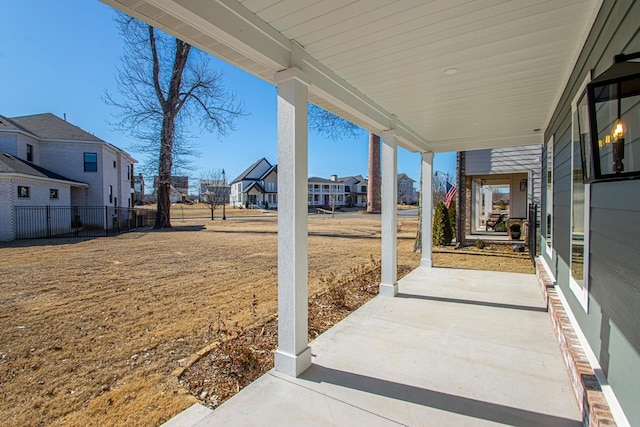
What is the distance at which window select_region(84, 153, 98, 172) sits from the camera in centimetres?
1725

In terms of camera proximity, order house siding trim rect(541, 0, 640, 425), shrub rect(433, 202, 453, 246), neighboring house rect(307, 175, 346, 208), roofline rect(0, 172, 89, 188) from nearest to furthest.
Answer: house siding trim rect(541, 0, 640, 425) < shrub rect(433, 202, 453, 246) < roofline rect(0, 172, 89, 188) < neighboring house rect(307, 175, 346, 208)

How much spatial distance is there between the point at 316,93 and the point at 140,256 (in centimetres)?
799

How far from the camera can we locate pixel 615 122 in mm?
1518

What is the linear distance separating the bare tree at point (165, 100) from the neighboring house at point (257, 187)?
27841mm

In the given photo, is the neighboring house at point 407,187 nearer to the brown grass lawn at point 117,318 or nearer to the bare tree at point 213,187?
the bare tree at point 213,187

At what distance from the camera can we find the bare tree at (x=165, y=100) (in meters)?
16.8

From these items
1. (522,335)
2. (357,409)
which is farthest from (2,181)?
(522,335)

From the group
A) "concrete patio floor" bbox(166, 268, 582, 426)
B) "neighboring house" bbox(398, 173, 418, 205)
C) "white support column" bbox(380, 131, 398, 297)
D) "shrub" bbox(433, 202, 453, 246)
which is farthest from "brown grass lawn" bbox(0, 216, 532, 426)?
"neighboring house" bbox(398, 173, 418, 205)

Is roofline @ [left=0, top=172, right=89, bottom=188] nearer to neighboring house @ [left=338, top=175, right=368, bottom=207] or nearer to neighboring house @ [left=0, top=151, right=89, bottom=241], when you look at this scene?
neighboring house @ [left=0, top=151, right=89, bottom=241]

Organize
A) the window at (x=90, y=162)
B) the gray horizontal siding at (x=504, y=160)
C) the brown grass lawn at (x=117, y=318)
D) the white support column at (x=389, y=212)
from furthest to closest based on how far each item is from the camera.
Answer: the window at (x=90, y=162) → the gray horizontal siding at (x=504, y=160) → the white support column at (x=389, y=212) → the brown grass lawn at (x=117, y=318)

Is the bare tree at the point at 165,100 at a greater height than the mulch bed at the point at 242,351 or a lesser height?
greater

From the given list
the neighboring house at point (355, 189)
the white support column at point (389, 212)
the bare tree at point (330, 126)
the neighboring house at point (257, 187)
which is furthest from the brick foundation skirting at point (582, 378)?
the neighboring house at point (355, 189)

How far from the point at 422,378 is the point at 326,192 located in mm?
51894

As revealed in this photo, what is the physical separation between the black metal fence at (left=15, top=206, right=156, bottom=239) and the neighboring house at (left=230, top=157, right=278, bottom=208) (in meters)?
26.4
